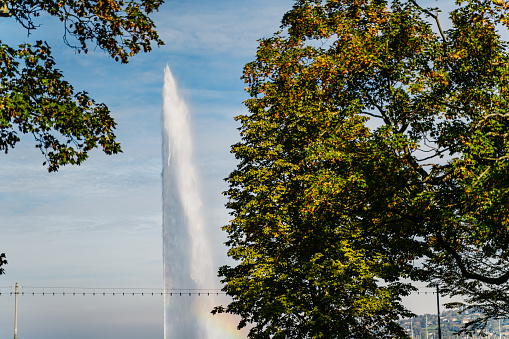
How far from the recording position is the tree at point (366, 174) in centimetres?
1725

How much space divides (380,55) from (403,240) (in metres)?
6.59

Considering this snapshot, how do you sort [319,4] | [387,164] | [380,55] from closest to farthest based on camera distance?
1. [387,164]
2. [380,55]
3. [319,4]

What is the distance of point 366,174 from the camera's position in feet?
58.9

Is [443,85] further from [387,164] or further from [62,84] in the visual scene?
[62,84]

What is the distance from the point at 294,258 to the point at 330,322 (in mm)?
3412

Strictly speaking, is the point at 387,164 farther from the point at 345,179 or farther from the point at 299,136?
the point at 299,136

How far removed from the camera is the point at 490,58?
1839 cm

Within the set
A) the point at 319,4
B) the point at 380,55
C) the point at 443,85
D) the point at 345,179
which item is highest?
the point at 319,4

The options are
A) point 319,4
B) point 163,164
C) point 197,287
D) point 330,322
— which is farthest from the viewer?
point 163,164

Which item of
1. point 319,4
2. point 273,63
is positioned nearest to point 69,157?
point 273,63

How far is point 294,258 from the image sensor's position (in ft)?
85.3

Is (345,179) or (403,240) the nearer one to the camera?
(345,179)

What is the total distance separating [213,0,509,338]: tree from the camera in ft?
56.6

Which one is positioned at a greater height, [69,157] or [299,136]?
[299,136]
